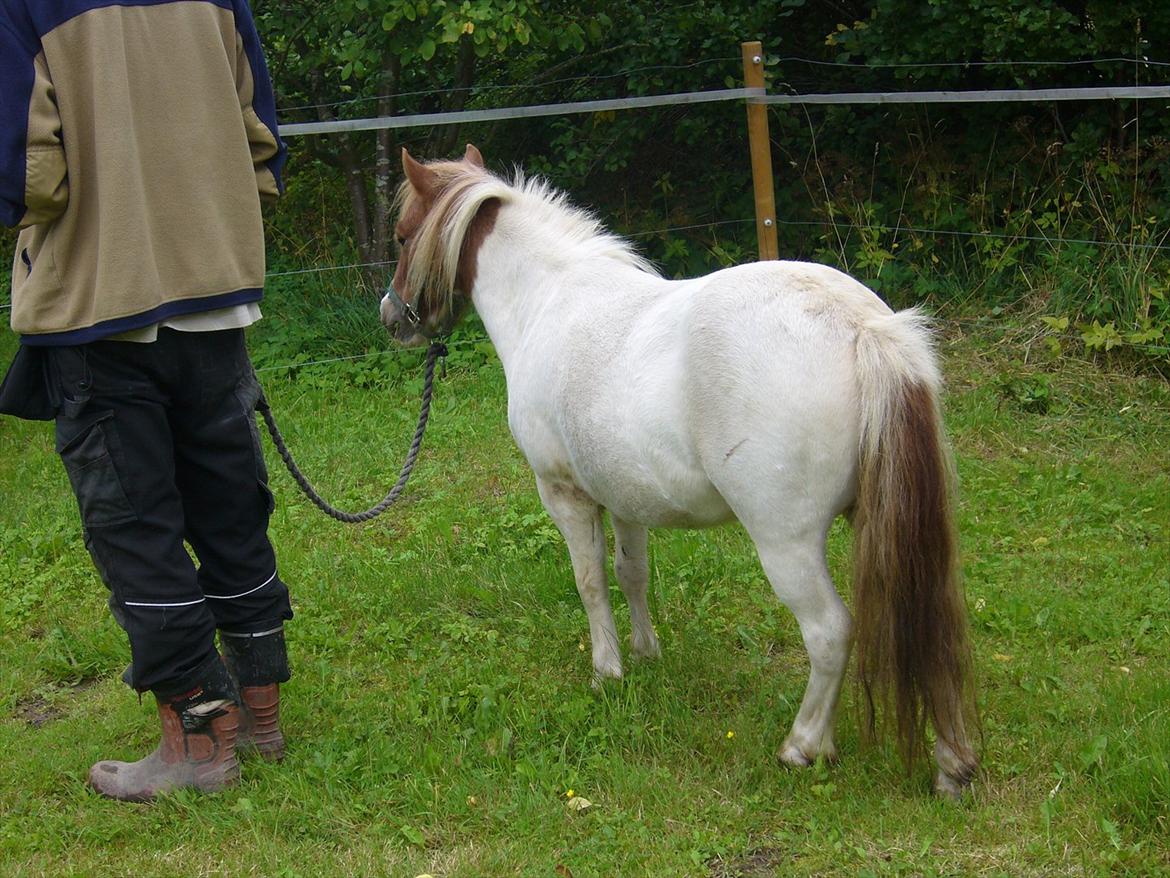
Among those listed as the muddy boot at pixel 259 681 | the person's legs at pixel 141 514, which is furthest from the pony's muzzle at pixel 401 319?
the muddy boot at pixel 259 681

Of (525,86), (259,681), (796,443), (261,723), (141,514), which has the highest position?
(525,86)

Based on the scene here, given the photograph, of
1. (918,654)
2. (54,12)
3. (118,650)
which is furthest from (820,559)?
(118,650)

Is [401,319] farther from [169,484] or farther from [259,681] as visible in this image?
[259,681]

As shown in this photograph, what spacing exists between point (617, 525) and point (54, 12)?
220 cm

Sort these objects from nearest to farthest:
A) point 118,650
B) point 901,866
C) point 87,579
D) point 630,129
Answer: point 901,866 → point 118,650 → point 87,579 → point 630,129

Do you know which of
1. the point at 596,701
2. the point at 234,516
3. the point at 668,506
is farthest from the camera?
the point at 596,701

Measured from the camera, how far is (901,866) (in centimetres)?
278

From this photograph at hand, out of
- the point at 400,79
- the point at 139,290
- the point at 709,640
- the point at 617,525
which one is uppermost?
the point at 400,79

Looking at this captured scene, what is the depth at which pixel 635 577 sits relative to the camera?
3934 mm

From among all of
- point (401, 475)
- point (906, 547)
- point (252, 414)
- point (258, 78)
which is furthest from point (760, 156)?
point (906, 547)

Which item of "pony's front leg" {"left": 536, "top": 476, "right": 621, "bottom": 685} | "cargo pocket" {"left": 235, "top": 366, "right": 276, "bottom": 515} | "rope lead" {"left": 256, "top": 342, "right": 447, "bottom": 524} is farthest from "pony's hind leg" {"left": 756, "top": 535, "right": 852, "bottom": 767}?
"rope lead" {"left": 256, "top": 342, "right": 447, "bottom": 524}

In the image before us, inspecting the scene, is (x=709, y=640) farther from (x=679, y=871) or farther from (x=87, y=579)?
(x=87, y=579)

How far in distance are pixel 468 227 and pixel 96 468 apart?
56.4 inches

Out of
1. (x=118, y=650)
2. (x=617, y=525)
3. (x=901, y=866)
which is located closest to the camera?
(x=901, y=866)
